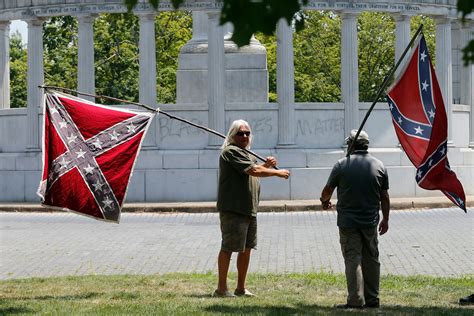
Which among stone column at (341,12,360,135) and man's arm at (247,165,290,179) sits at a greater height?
stone column at (341,12,360,135)

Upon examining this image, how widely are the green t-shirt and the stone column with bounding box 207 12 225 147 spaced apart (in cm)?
1631

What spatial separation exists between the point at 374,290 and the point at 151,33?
18.4 metres

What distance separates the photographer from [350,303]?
1140cm

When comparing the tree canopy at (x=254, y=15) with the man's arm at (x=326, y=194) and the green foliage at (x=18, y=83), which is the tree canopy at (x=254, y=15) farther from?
the green foliage at (x=18, y=83)

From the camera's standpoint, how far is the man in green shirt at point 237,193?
1209 centimetres

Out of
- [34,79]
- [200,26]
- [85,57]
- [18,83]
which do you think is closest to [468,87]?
[200,26]

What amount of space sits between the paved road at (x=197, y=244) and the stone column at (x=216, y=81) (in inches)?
126

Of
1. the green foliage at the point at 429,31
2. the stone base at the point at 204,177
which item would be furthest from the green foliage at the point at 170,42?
the stone base at the point at 204,177

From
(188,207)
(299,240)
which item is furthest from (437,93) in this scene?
(188,207)

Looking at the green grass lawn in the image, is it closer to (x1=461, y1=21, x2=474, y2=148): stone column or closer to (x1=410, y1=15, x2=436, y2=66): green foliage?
(x1=461, y1=21, x2=474, y2=148): stone column

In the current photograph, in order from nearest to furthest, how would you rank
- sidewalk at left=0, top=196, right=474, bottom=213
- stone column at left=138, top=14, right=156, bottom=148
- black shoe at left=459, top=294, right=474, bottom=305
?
black shoe at left=459, top=294, right=474, bottom=305
sidewalk at left=0, top=196, right=474, bottom=213
stone column at left=138, top=14, right=156, bottom=148

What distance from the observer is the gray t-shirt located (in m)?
11.4

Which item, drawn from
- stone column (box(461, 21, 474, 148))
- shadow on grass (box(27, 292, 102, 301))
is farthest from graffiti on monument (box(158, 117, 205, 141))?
shadow on grass (box(27, 292, 102, 301))

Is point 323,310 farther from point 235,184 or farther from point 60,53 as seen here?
point 60,53
